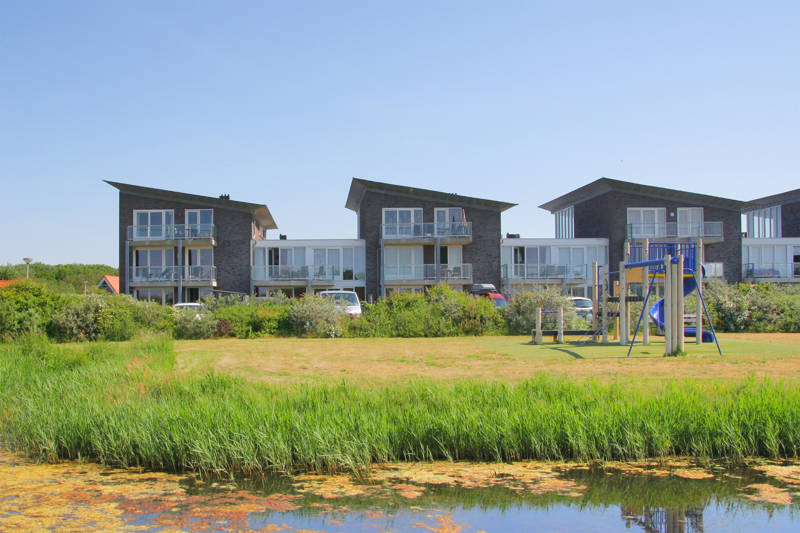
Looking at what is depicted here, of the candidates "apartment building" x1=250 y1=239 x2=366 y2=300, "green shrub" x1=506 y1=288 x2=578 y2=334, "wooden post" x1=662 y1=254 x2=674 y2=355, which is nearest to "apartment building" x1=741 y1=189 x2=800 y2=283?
"apartment building" x1=250 y1=239 x2=366 y2=300

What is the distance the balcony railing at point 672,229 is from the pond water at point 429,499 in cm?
3790

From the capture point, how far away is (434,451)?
22.6ft

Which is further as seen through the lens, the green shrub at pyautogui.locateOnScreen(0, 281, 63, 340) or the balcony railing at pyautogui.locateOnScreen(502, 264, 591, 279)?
the balcony railing at pyautogui.locateOnScreen(502, 264, 591, 279)

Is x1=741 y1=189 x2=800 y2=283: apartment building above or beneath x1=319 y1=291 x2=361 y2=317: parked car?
above

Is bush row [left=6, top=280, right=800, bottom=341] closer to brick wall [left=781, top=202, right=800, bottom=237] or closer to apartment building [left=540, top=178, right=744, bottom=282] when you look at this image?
apartment building [left=540, top=178, right=744, bottom=282]

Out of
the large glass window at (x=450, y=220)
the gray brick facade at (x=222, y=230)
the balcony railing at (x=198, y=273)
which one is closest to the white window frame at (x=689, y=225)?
the large glass window at (x=450, y=220)

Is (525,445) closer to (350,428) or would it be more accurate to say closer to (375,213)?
(350,428)

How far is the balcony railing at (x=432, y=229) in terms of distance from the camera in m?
41.1

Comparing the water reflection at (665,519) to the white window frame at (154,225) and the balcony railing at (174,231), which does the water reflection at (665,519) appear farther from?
the white window frame at (154,225)

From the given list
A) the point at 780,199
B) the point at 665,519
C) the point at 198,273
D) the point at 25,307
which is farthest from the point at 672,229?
the point at 665,519

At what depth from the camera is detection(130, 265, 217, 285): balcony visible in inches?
1594

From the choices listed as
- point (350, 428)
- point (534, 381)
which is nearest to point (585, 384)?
point (534, 381)

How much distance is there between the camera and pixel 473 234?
138 feet

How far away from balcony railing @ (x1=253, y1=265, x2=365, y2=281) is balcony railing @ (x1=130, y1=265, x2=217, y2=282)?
9.12 ft
